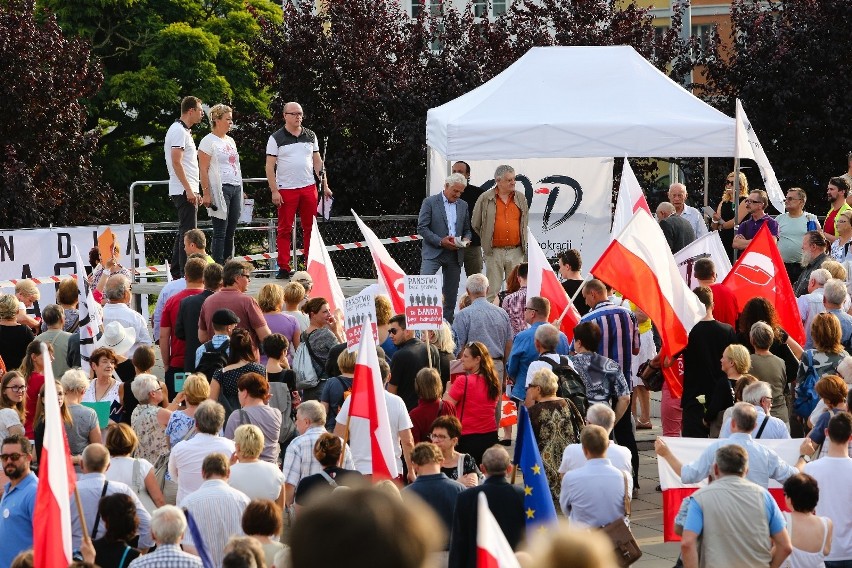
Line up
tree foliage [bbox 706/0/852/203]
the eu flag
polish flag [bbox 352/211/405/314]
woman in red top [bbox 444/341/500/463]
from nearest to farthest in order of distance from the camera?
the eu flag < woman in red top [bbox 444/341/500/463] < polish flag [bbox 352/211/405/314] < tree foliage [bbox 706/0/852/203]

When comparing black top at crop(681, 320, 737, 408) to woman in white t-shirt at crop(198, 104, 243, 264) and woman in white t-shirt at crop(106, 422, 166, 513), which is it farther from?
woman in white t-shirt at crop(198, 104, 243, 264)

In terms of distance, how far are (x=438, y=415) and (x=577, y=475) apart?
6.01 feet

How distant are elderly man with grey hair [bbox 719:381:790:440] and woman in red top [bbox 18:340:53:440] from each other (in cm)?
456

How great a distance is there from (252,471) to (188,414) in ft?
4.16

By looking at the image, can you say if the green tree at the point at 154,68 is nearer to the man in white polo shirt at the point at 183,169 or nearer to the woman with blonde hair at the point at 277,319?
the man in white polo shirt at the point at 183,169

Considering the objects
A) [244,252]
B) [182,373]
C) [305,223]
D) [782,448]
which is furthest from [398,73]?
[782,448]

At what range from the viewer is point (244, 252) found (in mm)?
22141

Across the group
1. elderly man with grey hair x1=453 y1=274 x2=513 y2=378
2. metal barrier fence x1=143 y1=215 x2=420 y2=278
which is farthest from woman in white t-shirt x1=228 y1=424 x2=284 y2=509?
metal barrier fence x1=143 y1=215 x2=420 y2=278

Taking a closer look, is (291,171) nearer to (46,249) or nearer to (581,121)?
(581,121)

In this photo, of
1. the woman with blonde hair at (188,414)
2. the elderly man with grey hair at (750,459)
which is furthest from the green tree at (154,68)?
the elderly man with grey hair at (750,459)

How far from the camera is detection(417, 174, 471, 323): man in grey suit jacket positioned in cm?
1527

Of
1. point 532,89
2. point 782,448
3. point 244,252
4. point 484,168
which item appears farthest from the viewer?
point 244,252

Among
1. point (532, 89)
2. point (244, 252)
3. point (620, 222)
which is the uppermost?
point (532, 89)

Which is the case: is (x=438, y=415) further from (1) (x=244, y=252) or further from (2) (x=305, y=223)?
(1) (x=244, y=252)
